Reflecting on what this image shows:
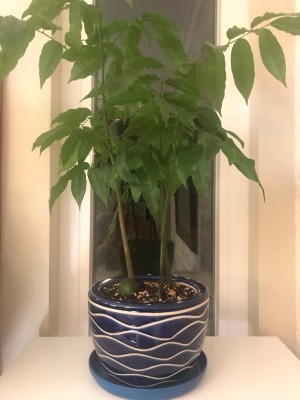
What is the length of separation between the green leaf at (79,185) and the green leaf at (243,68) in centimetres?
30

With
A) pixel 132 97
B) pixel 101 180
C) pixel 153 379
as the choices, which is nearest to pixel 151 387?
pixel 153 379

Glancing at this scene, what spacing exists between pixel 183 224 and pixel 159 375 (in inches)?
19.6

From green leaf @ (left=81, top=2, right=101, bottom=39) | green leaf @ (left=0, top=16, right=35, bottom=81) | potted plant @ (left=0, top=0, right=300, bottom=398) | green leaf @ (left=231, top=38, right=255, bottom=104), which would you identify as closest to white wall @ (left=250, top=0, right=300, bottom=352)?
potted plant @ (left=0, top=0, right=300, bottom=398)

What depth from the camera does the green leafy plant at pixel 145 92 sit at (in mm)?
540

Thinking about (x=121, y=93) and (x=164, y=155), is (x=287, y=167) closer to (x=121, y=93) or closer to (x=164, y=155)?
(x=164, y=155)

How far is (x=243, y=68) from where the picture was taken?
556 millimetres

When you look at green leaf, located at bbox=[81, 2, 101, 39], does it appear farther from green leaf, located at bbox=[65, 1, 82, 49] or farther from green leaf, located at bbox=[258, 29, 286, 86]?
green leaf, located at bbox=[258, 29, 286, 86]

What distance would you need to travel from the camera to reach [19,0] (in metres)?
0.91

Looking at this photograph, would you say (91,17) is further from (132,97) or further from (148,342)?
(148,342)

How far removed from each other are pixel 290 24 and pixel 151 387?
0.64 m

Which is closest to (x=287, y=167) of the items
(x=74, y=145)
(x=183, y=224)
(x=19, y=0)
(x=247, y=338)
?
(x=183, y=224)

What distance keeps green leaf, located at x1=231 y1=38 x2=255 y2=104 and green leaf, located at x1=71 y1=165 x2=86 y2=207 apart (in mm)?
296

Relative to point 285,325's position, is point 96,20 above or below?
above

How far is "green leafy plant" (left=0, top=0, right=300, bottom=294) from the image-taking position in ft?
1.77
